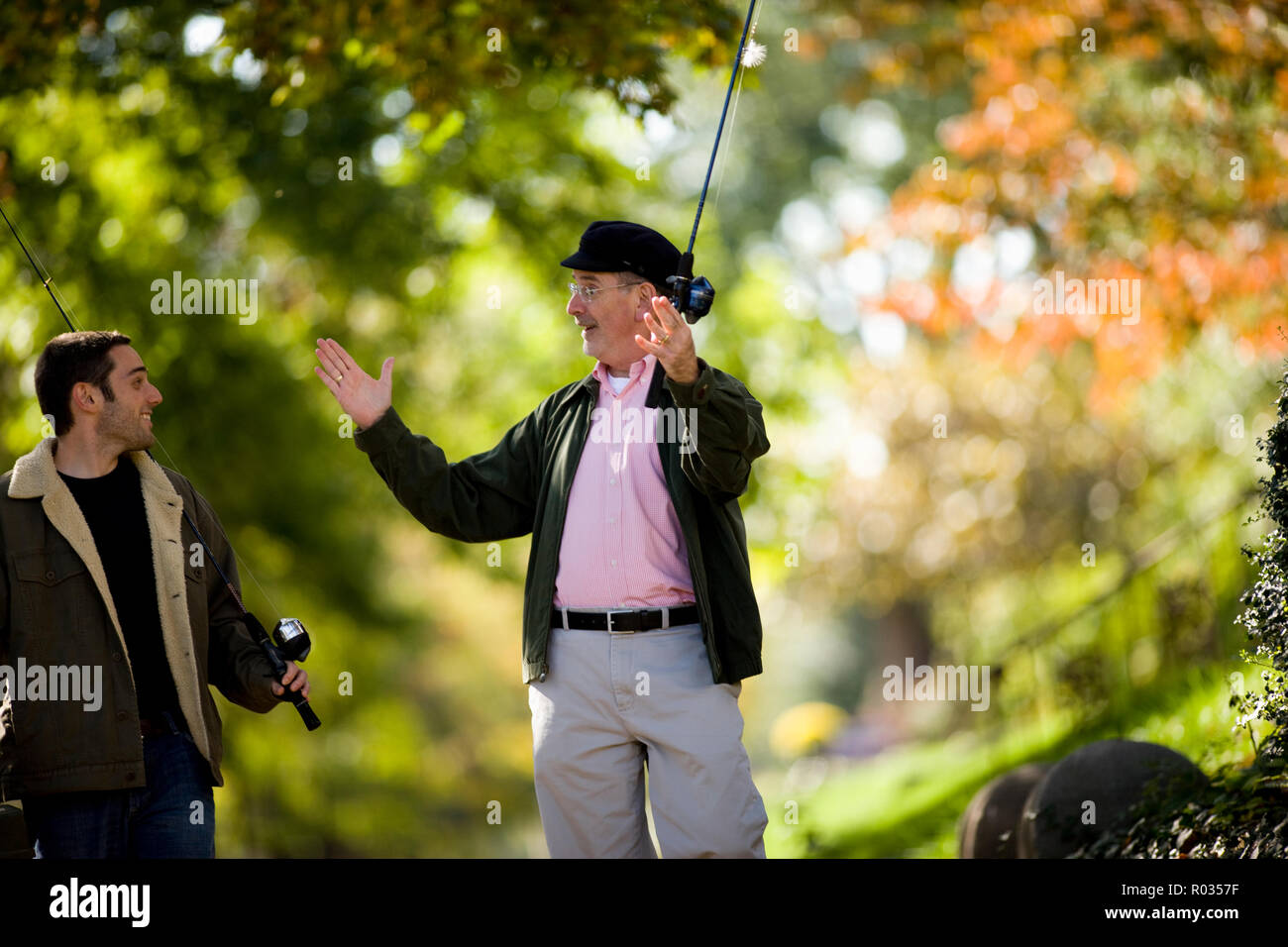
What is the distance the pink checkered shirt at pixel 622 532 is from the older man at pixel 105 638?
90 cm

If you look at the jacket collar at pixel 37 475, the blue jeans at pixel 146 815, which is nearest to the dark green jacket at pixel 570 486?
the jacket collar at pixel 37 475

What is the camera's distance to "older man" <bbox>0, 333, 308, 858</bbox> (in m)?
3.80

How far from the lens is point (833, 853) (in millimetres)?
8914

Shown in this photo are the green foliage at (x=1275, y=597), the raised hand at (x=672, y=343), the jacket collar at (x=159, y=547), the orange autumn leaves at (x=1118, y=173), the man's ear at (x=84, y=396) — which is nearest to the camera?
the raised hand at (x=672, y=343)

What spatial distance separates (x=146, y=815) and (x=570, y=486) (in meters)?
1.53

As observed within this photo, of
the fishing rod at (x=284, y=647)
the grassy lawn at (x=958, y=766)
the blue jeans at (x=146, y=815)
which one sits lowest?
the grassy lawn at (x=958, y=766)

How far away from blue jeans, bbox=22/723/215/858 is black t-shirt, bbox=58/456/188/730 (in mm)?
116

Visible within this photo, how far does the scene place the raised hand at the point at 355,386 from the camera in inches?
164

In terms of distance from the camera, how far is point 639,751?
163 inches

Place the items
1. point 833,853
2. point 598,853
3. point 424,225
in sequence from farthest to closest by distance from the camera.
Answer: point 424,225 < point 833,853 < point 598,853

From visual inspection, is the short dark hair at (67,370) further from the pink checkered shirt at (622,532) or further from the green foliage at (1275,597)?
the green foliage at (1275,597)
